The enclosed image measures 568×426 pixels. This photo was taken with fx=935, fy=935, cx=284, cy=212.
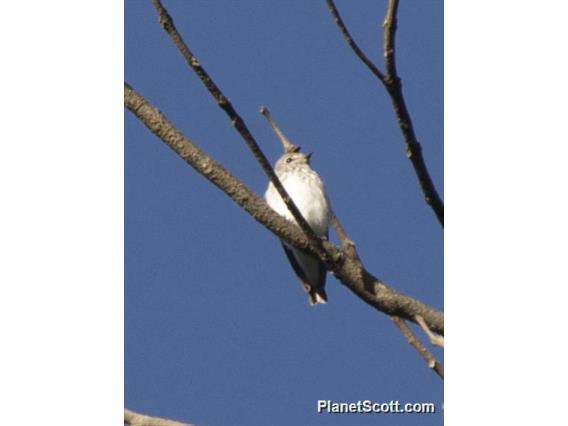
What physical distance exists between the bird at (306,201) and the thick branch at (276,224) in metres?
2.75

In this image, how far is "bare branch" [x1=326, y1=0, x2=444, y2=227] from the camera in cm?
197

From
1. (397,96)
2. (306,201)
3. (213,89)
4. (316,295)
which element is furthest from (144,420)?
(306,201)

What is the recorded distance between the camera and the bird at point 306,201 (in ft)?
17.2

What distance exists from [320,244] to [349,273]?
0.38 ft

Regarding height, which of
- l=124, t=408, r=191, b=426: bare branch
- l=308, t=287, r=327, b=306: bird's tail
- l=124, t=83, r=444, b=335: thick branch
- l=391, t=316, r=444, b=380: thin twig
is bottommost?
l=124, t=408, r=191, b=426: bare branch

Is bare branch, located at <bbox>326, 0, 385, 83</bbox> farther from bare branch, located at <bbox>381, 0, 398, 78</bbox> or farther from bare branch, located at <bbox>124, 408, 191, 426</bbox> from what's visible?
bare branch, located at <bbox>124, 408, 191, 426</bbox>

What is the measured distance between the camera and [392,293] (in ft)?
7.40

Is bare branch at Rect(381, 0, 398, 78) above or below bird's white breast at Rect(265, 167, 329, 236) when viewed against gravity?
below

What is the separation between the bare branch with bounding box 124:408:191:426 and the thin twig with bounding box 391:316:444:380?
1.73ft

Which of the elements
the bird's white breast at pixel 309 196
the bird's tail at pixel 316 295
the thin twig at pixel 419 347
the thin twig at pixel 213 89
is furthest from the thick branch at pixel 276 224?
the bird's white breast at pixel 309 196

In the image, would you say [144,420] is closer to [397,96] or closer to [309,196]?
[397,96]

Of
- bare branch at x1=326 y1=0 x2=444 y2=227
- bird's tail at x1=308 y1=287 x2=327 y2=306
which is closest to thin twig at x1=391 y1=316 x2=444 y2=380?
bare branch at x1=326 y1=0 x2=444 y2=227

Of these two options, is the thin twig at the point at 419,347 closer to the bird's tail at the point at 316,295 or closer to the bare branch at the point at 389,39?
the bare branch at the point at 389,39
